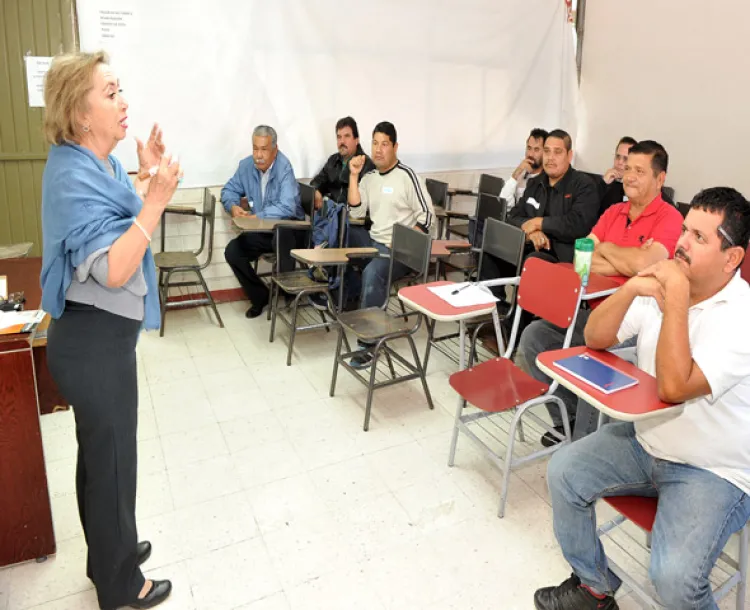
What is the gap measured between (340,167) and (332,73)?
2.41 ft

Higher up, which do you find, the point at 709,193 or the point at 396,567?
the point at 709,193

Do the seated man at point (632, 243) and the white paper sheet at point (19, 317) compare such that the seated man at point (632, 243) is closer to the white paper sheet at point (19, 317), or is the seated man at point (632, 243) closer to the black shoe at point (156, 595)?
the black shoe at point (156, 595)

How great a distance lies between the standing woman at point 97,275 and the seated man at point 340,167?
110 inches

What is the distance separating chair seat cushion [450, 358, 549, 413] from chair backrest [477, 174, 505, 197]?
8.92 feet

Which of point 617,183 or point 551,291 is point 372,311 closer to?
point 551,291

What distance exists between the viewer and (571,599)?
178cm

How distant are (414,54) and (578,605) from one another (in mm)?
4267

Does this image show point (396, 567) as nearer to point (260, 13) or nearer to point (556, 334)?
point (556, 334)

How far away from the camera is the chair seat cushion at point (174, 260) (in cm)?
387

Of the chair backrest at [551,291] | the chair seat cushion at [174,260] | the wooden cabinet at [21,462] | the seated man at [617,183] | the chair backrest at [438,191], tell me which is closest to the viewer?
the wooden cabinet at [21,462]

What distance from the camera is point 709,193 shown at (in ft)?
5.17

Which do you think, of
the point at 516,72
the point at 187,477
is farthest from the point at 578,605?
the point at 516,72

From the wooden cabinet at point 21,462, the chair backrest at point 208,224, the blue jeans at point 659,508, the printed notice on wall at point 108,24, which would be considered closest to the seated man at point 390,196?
the chair backrest at point 208,224

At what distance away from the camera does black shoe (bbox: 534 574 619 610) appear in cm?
176
